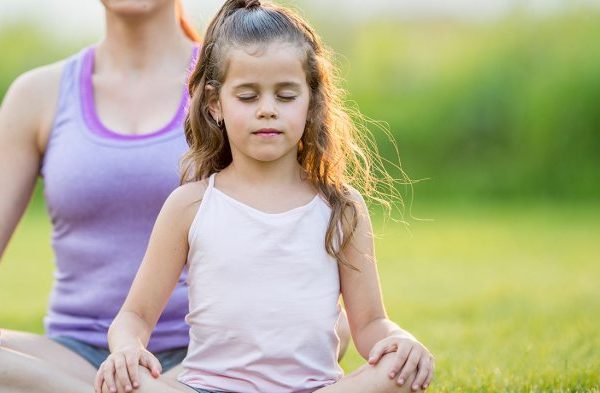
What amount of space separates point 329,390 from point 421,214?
291 inches

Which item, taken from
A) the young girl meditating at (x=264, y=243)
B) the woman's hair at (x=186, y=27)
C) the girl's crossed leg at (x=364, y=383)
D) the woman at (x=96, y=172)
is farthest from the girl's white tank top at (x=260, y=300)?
the woman's hair at (x=186, y=27)

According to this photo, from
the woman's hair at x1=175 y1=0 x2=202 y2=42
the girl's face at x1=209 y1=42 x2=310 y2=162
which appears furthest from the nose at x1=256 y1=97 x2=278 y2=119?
the woman's hair at x1=175 y1=0 x2=202 y2=42

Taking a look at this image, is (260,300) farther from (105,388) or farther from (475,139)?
(475,139)

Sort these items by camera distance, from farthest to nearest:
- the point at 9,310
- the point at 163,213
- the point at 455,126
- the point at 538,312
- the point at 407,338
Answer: the point at 455,126 → the point at 9,310 → the point at 538,312 → the point at 163,213 → the point at 407,338

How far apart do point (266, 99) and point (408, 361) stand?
0.68 meters

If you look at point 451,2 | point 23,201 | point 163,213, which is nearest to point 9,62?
point 451,2

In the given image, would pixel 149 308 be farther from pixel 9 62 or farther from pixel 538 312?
pixel 9 62

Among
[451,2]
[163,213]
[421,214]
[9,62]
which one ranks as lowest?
[421,214]

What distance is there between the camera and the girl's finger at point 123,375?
2473 millimetres

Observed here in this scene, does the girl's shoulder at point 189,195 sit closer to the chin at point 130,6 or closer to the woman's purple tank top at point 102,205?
the woman's purple tank top at point 102,205

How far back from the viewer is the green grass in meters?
3.74

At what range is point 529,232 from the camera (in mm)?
8750

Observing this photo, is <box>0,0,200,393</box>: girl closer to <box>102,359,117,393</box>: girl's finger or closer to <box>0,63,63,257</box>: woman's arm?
<box>0,63,63,257</box>: woman's arm

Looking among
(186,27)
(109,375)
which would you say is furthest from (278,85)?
(186,27)
